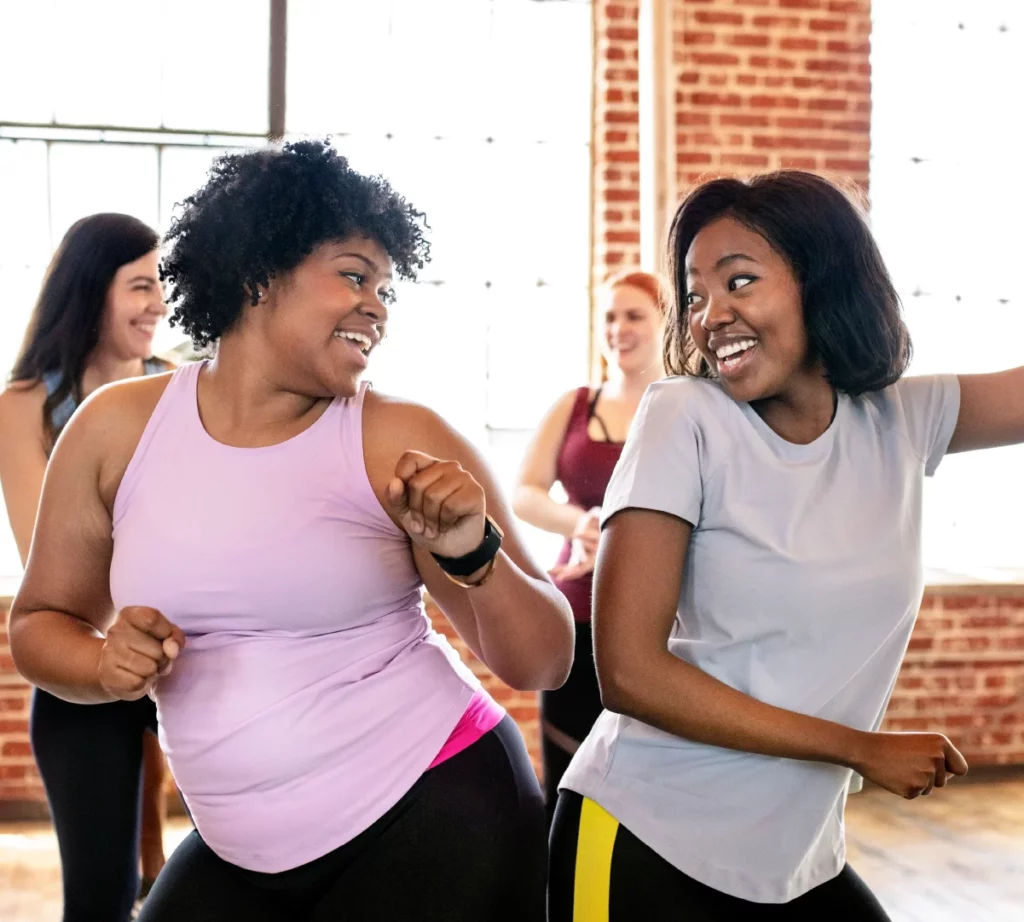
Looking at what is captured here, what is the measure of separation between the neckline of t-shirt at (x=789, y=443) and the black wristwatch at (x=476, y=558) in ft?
1.28

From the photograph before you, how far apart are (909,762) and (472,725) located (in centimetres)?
53

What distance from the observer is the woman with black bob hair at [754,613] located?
4.80 ft

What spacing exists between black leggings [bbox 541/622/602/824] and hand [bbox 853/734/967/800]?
5.79 feet

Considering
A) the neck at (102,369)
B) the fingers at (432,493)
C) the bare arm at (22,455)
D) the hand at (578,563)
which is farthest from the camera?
the hand at (578,563)

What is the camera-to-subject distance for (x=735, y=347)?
1611mm

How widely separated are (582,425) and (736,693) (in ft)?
7.09

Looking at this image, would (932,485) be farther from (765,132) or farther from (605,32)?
(605,32)

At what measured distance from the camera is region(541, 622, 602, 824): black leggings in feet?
10.4

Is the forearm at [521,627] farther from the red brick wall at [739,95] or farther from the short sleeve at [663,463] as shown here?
the red brick wall at [739,95]

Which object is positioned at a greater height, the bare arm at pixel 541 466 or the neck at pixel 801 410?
the neck at pixel 801 410

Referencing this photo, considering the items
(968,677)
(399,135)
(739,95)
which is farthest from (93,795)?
(968,677)

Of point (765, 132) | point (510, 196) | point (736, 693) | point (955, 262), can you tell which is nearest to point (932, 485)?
point (955, 262)

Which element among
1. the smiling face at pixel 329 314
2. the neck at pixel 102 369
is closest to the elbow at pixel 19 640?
the smiling face at pixel 329 314

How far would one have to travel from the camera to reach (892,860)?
160 inches
